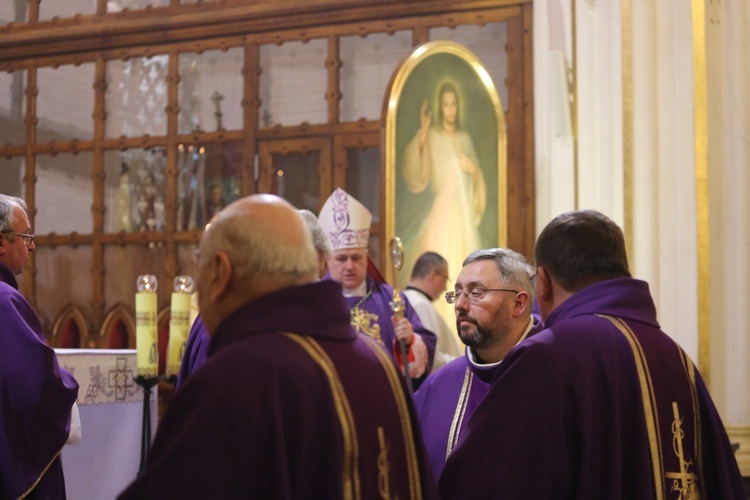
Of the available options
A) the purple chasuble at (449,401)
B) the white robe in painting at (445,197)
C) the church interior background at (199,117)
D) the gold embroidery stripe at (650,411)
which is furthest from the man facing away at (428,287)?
the gold embroidery stripe at (650,411)

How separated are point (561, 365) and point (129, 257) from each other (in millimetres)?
6683

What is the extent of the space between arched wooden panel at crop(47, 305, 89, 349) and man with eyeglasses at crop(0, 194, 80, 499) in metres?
4.92

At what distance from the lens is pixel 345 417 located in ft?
5.69

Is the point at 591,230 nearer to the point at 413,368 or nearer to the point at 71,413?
the point at 71,413

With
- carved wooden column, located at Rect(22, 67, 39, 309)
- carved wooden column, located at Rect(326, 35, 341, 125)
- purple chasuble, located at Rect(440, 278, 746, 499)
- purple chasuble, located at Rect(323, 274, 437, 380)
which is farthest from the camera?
carved wooden column, located at Rect(22, 67, 39, 309)

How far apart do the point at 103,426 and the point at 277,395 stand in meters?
3.48

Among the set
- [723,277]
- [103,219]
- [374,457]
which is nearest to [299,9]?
[103,219]

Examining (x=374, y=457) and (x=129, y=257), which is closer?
(x=374, y=457)

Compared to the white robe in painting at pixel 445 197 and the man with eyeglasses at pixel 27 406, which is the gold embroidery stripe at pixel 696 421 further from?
the white robe in painting at pixel 445 197

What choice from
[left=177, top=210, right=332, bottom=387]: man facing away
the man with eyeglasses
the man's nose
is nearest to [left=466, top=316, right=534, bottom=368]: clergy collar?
the man's nose

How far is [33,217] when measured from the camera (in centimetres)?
867

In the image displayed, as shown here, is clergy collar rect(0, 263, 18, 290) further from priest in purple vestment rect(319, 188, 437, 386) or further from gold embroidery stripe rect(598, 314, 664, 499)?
gold embroidery stripe rect(598, 314, 664, 499)

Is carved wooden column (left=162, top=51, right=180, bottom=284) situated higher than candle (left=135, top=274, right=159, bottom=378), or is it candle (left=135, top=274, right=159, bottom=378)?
carved wooden column (left=162, top=51, right=180, bottom=284)

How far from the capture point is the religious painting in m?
6.75
